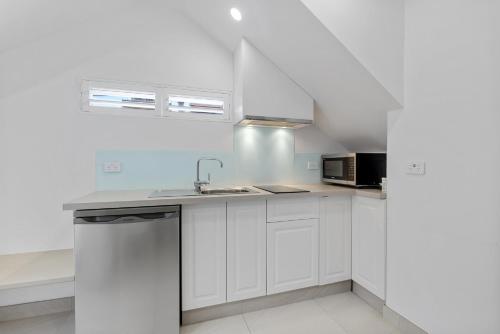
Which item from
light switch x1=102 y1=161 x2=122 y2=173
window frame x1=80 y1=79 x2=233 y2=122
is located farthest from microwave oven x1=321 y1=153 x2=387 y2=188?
light switch x1=102 y1=161 x2=122 y2=173

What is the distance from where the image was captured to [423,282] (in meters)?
1.58

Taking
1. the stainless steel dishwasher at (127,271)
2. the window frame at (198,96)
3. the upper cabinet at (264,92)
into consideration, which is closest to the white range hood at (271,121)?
the upper cabinet at (264,92)

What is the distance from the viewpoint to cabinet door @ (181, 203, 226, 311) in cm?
172

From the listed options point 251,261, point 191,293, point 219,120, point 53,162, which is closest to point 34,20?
point 53,162

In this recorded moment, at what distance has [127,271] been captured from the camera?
1502 mm

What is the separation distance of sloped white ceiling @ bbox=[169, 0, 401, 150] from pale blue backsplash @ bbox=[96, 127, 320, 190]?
1.85 feet

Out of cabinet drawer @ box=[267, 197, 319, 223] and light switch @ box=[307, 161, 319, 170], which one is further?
light switch @ box=[307, 161, 319, 170]

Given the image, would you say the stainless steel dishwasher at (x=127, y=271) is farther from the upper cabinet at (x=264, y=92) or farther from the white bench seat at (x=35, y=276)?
the upper cabinet at (x=264, y=92)

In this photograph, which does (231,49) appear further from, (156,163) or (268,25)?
(156,163)

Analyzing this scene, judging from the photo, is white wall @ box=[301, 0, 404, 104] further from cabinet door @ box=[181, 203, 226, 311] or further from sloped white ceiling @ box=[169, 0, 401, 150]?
cabinet door @ box=[181, 203, 226, 311]

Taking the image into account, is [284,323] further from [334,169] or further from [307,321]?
[334,169]

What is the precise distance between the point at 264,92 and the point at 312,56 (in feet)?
1.63

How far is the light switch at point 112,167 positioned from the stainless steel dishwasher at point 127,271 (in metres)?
Answer: 0.70

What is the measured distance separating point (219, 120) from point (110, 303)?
170 centimetres
